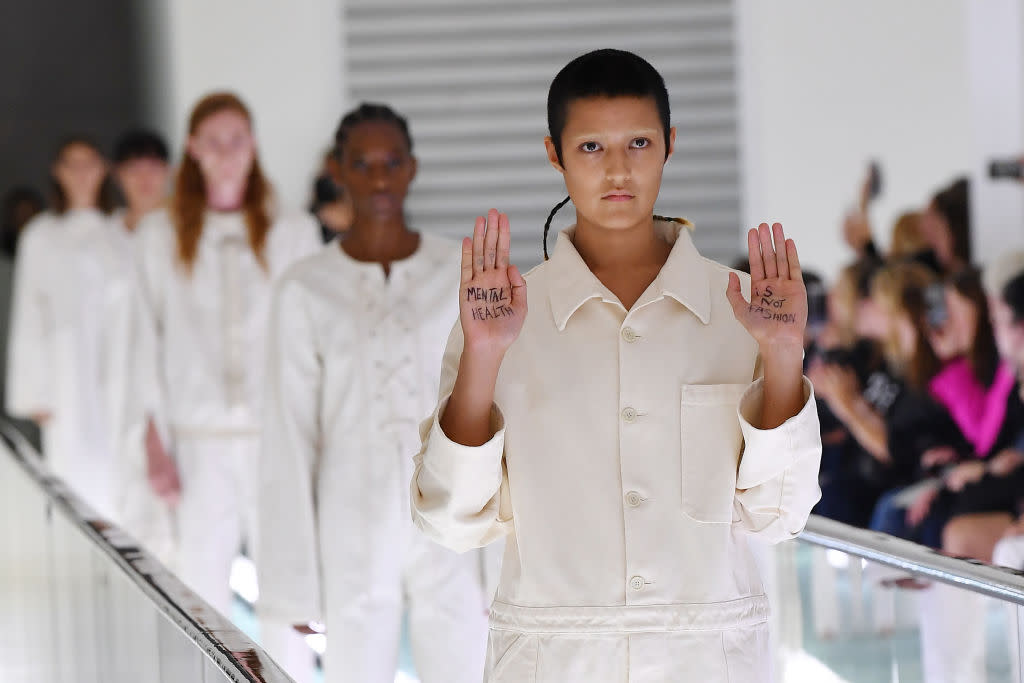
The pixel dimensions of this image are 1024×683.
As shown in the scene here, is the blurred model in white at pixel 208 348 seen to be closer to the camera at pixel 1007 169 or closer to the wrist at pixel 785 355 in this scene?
the camera at pixel 1007 169

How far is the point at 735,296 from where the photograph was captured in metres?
2.08

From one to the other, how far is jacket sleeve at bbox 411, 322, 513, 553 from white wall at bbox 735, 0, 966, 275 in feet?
22.1

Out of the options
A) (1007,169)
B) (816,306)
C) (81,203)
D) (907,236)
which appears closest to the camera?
(1007,169)

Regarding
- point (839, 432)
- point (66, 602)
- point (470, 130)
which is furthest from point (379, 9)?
point (66, 602)

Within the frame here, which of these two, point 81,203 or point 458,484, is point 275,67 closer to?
point 81,203

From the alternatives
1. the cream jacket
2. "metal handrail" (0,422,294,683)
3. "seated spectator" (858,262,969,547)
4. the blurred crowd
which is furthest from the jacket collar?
"seated spectator" (858,262,969,547)

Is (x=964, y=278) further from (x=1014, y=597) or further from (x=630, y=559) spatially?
(x=630, y=559)

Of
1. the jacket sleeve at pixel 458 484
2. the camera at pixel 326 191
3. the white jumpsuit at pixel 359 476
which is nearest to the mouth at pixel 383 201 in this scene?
the white jumpsuit at pixel 359 476

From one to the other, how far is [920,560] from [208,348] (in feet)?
8.93

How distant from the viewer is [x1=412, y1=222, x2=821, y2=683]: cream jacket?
6.83 feet

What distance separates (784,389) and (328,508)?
65.5 inches

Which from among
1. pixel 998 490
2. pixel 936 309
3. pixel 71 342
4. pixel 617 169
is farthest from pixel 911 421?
pixel 71 342

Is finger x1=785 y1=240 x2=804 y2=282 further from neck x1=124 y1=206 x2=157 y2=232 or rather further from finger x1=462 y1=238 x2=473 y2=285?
neck x1=124 y1=206 x2=157 y2=232

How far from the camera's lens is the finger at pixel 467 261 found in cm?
209
